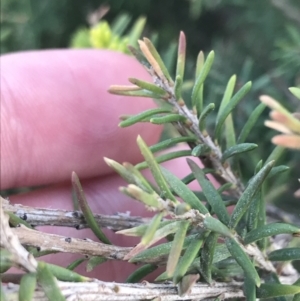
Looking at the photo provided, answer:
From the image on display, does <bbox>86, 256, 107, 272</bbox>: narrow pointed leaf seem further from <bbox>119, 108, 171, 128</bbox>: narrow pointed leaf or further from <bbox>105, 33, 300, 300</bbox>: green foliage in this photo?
<bbox>119, 108, 171, 128</bbox>: narrow pointed leaf

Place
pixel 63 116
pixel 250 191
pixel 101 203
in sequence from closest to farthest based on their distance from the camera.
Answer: pixel 250 191 < pixel 101 203 < pixel 63 116

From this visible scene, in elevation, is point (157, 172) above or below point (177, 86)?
below

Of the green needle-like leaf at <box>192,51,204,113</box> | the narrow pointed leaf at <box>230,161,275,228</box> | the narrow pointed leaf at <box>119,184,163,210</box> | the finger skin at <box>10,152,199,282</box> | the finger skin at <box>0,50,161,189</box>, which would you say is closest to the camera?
the narrow pointed leaf at <box>119,184,163,210</box>

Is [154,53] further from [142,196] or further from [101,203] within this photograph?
[101,203]

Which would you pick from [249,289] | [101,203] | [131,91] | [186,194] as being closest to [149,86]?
[131,91]

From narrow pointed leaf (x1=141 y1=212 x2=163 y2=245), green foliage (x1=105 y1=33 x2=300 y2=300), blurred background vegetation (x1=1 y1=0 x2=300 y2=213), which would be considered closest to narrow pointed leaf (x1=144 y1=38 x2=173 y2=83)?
green foliage (x1=105 y1=33 x2=300 y2=300)

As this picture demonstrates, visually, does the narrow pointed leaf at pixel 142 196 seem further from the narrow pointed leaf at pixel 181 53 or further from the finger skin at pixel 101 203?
the finger skin at pixel 101 203
